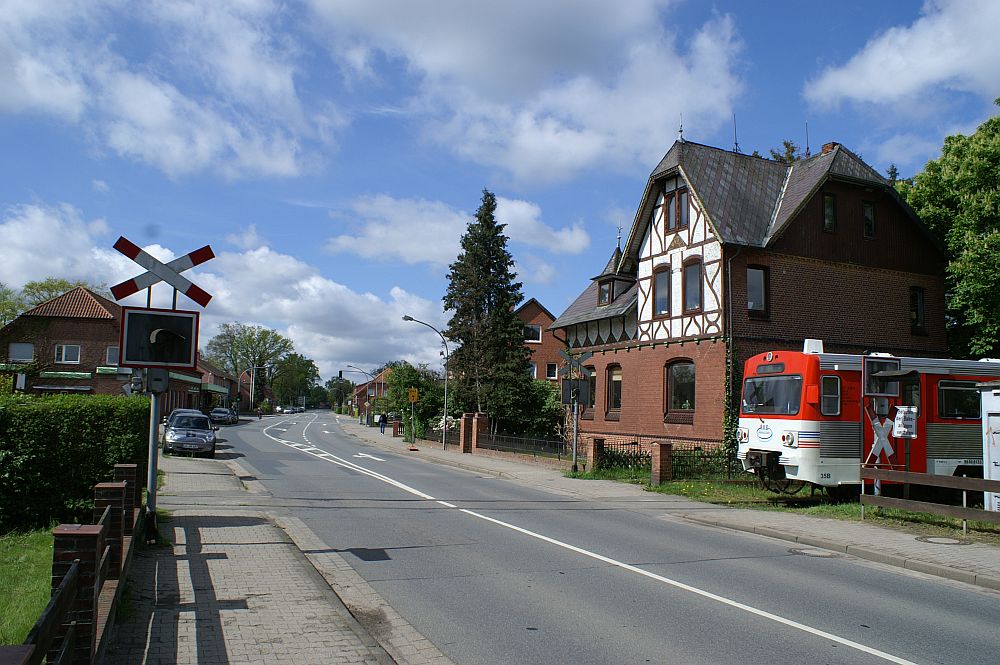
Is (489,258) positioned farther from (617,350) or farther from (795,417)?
(795,417)

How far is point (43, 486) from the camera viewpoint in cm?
991

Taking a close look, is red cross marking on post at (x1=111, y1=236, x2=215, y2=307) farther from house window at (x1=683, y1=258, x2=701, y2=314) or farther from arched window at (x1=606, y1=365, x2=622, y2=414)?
arched window at (x1=606, y1=365, x2=622, y2=414)

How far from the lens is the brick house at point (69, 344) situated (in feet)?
179

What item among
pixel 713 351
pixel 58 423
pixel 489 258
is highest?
pixel 489 258

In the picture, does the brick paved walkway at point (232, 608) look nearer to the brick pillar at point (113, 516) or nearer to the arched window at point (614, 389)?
the brick pillar at point (113, 516)

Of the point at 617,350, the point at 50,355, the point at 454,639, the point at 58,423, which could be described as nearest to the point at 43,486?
the point at 58,423

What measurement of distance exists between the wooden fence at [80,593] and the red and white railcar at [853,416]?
1381 centimetres

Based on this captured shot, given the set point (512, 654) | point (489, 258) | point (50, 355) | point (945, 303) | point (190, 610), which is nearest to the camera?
point (512, 654)

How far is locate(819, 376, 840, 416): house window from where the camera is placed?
16297 mm

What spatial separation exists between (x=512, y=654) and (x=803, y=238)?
23102mm

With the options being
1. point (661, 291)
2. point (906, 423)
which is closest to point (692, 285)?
point (661, 291)

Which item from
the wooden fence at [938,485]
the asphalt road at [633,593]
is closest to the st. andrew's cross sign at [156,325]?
the asphalt road at [633,593]

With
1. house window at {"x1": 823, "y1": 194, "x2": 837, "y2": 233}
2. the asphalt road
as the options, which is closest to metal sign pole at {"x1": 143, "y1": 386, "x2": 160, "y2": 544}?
the asphalt road

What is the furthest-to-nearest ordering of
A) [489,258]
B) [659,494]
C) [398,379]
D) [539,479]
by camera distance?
[398,379], [489,258], [539,479], [659,494]
